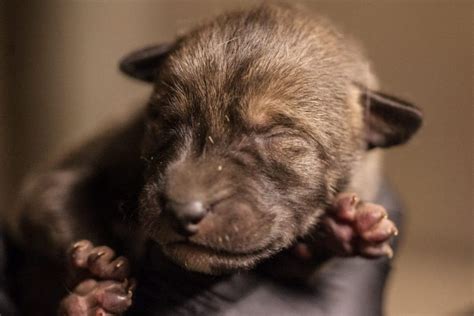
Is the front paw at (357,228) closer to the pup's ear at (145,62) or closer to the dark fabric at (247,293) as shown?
the dark fabric at (247,293)

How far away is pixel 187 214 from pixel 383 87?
12.4 ft

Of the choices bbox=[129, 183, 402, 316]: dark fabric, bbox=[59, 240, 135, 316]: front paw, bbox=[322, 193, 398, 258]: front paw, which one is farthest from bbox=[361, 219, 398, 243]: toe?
bbox=[59, 240, 135, 316]: front paw

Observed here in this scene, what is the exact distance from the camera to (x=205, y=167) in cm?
210

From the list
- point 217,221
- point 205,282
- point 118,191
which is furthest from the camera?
point 118,191

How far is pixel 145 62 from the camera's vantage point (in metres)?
2.79

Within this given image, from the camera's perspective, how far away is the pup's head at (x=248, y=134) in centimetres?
207

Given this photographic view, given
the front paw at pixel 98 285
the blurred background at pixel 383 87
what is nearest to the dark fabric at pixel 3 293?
the front paw at pixel 98 285

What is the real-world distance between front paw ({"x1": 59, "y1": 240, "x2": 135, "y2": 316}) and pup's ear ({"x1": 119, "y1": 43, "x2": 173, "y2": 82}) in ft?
2.73

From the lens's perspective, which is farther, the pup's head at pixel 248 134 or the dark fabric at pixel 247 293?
the dark fabric at pixel 247 293

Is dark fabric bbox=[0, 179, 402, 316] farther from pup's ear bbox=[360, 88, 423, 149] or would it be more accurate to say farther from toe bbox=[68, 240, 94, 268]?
pup's ear bbox=[360, 88, 423, 149]

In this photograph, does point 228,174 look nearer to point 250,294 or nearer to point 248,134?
point 248,134

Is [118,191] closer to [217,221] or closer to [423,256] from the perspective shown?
[217,221]

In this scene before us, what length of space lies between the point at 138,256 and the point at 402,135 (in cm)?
109

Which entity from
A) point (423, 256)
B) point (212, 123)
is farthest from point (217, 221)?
point (423, 256)
